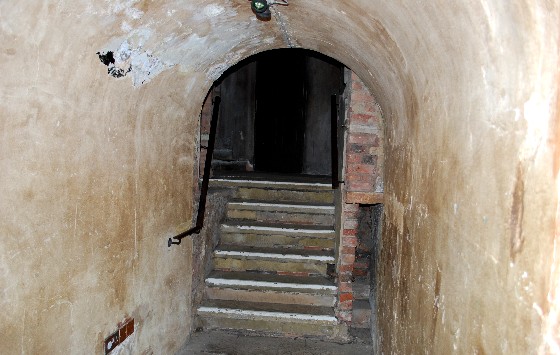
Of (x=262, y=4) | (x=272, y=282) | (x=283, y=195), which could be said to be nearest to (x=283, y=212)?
(x=283, y=195)

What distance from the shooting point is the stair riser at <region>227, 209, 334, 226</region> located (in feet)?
14.7

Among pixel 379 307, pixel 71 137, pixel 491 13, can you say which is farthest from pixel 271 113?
pixel 491 13

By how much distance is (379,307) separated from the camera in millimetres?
3295

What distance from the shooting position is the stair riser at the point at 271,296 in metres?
3.89

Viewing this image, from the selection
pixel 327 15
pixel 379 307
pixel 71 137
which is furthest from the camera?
pixel 379 307

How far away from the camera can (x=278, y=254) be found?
4125 millimetres

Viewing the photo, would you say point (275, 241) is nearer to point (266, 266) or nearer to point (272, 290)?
point (266, 266)

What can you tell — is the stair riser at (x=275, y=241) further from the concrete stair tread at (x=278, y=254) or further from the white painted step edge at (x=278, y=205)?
the white painted step edge at (x=278, y=205)

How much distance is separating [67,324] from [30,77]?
1.08 metres

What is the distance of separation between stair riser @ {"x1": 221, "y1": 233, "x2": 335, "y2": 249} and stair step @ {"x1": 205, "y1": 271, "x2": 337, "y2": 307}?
16.0 inches

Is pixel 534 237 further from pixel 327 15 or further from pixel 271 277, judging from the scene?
pixel 271 277

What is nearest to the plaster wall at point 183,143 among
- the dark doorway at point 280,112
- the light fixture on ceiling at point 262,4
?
the light fixture on ceiling at point 262,4

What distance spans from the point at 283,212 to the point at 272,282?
2.72 feet

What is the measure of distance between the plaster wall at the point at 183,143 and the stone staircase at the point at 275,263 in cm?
74
